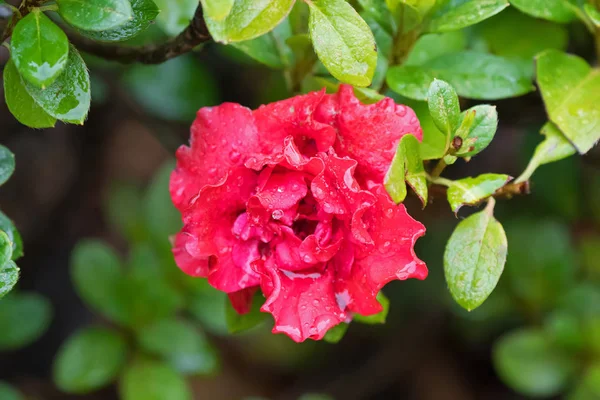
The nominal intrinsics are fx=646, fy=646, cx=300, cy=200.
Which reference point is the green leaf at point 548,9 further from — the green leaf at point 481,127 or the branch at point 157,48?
the branch at point 157,48

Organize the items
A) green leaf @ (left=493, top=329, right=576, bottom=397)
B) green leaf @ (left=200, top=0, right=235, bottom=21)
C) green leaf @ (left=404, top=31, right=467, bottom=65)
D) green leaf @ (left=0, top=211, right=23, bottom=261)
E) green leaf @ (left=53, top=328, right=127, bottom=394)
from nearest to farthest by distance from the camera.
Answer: green leaf @ (left=200, top=0, right=235, bottom=21) → green leaf @ (left=0, top=211, right=23, bottom=261) → green leaf @ (left=404, top=31, right=467, bottom=65) → green leaf @ (left=53, top=328, right=127, bottom=394) → green leaf @ (left=493, top=329, right=576, bottom=397)

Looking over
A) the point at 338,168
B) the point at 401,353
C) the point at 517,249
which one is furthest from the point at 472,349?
the point at 338,168

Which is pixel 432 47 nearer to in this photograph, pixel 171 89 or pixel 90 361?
pixel 171 89

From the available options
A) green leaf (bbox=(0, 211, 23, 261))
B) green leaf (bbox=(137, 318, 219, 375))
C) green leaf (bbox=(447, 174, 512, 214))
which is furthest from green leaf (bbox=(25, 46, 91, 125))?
green leaf (bbox=(137, 318, 219, 375))

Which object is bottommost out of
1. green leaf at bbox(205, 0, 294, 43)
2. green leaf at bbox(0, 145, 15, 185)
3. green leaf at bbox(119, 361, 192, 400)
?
green leaf at bbox(119, 361, 192, 400)

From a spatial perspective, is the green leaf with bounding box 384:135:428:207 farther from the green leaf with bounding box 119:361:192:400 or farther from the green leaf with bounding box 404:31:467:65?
the green leaf with bounding box 119:361:192:400

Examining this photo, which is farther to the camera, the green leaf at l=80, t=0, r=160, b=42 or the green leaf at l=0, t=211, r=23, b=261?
the green leaf at l=0, t=211, r=23, b=261

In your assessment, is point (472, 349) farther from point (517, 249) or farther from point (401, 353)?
point (517, 249)
